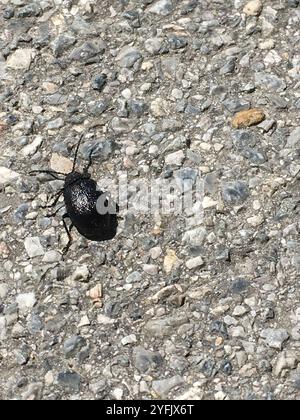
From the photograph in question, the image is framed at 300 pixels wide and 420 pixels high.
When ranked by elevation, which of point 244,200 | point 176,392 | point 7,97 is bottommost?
point 176,392

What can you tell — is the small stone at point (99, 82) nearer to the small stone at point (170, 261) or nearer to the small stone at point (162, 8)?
the small stone at point (162, 8)

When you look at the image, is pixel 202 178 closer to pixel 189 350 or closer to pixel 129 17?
pixel 189 350

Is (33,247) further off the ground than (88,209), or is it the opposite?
(88,209)

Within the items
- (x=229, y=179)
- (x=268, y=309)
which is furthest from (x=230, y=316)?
(x=229, y=179)

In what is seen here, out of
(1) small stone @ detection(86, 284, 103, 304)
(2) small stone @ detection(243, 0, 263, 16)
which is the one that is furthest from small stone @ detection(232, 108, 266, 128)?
(1) small stone @ detection(86, 284, 103, 304)

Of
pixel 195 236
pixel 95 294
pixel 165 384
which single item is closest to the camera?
pixel 165 384

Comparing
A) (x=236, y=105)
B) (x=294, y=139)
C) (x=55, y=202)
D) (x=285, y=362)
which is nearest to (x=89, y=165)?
(x=55, y=202)

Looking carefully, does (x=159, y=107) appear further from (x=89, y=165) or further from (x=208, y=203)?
(x=208, y=203)
